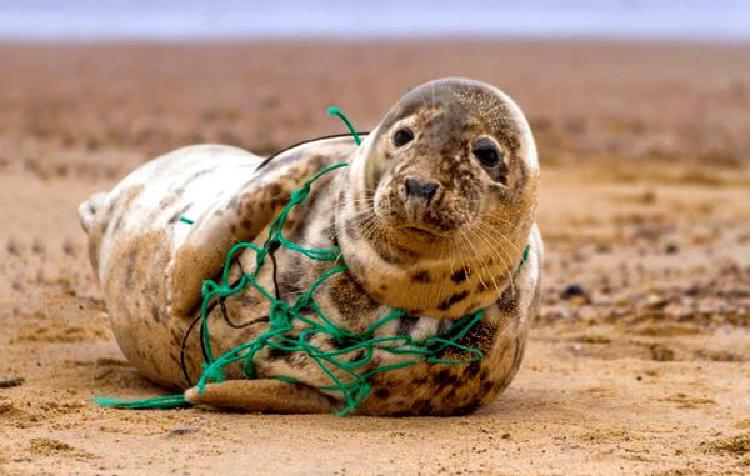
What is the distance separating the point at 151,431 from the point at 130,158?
28.7 feet

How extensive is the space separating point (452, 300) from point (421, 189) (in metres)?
0.55

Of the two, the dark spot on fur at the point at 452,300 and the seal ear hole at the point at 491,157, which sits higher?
the seal ear hole at the point at 491,157

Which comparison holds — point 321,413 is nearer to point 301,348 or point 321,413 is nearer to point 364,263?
point 301,348

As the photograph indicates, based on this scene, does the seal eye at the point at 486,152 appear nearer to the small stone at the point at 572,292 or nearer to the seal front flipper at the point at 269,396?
the seal front flipper at the point at 269,396

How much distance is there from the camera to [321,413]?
16.0 ft

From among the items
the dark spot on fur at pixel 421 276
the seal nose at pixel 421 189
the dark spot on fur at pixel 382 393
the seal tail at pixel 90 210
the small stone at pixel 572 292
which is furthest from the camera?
the small stone at pixel 572 292

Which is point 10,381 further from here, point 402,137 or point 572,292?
point 572,292

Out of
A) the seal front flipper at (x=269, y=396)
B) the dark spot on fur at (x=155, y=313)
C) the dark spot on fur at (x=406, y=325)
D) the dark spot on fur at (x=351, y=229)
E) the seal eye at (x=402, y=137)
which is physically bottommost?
the seal front flipper at (x=269, y=396)

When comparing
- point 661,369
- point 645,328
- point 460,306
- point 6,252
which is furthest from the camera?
point 6,252

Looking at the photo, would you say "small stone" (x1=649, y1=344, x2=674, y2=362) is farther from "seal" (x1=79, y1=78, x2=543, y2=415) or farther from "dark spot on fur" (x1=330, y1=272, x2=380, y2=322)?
"dark spot on fur" (x1=330, y1=272, x2=380, y2=322)

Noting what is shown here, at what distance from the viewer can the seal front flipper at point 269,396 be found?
4848 millimetres

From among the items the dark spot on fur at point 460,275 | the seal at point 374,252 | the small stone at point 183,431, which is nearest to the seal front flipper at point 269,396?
the seal at point 374,252

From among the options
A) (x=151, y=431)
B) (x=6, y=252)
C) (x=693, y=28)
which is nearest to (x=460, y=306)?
(x=151, y=431)

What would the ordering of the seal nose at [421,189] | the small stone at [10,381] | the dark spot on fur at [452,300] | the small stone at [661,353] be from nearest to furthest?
the seal nose at [421,189] → the dark spot on fur at [452,300] → the small stone at [10,381] → the small stone at [661,353]
